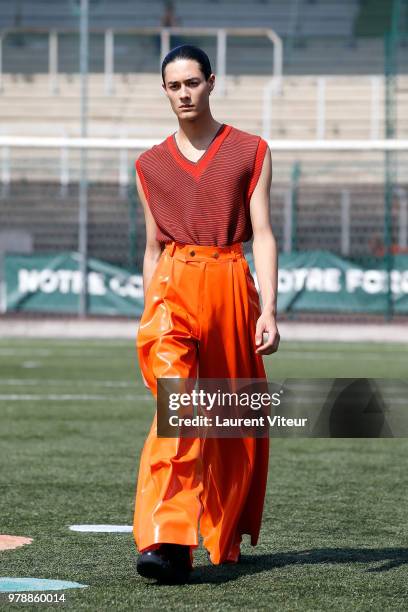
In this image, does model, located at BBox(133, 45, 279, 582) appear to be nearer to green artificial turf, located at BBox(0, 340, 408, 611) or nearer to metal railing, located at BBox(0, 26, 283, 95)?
green artificial turf, located at BBox(0, 340, 408, 611)

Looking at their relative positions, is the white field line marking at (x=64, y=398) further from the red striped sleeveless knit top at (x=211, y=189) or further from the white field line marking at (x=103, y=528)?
the red striped sleeveless knit top at (x=211, y=189)

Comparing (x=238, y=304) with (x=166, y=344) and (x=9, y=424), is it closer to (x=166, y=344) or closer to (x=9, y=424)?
(x=166, y=344)

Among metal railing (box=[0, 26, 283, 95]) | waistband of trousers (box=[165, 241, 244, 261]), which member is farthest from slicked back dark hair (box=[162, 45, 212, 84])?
metal railing (box=[0, 26, 283, 95])

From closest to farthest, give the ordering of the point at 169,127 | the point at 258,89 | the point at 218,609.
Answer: the point at 218,609, the point at 169,127, the point at 258,89

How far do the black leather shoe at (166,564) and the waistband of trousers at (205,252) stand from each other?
0.86 m

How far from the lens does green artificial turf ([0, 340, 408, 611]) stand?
3840mm

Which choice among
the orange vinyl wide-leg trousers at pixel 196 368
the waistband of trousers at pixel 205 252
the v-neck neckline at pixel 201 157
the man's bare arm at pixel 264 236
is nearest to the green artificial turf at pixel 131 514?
the orange vinyl wide-leg trousers at pixel 196 368

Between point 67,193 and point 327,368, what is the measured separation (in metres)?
10.2

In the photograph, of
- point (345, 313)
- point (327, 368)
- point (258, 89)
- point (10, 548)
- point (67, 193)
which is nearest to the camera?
point (10, 548)

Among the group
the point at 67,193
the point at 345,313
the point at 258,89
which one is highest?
the point at 258,89

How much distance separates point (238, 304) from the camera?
13.4ft

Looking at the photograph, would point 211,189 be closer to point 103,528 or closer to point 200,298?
point 200,298

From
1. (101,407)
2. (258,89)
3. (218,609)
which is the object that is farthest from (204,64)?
(258,89)

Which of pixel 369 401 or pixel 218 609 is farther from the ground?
pixel 369 401
